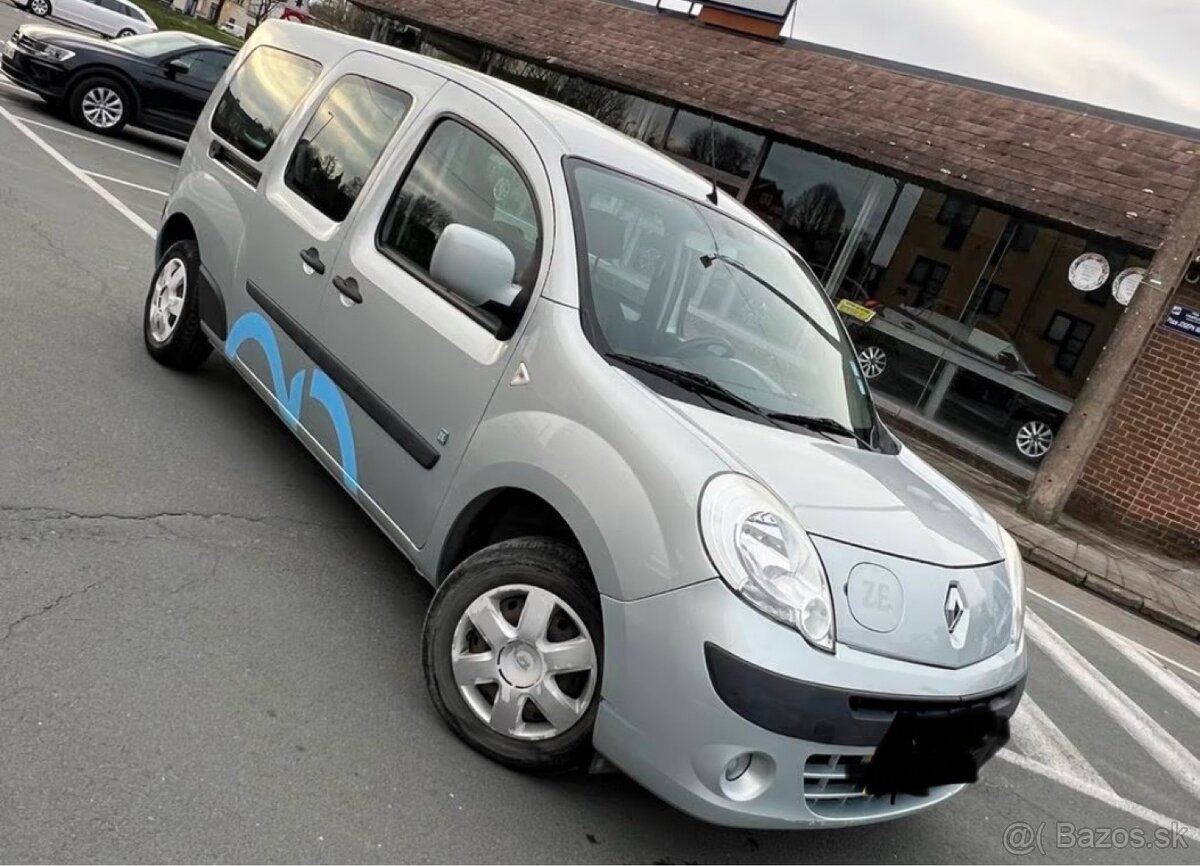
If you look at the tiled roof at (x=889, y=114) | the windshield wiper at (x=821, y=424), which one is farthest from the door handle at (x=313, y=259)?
the tiled roof at (x=889, y=114)

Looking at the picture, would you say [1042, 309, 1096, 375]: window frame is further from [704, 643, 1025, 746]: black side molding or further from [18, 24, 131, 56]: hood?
[18, 24, 131, 56]: hood

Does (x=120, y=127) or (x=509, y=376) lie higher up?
(x=509, y=376)

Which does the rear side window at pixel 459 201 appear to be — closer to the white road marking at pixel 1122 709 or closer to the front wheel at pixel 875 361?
the white road marking at pixel 1122 709

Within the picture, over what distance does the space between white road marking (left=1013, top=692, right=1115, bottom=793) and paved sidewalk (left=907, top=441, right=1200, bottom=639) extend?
427 cm

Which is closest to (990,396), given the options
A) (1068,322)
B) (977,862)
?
(1068,322)

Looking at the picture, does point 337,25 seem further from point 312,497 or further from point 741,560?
point 741,560

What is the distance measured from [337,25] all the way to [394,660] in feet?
81.7

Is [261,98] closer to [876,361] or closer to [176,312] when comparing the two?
[176,312]

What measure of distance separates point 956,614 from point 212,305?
369 centimetres

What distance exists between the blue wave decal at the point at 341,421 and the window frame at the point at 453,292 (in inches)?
21.6

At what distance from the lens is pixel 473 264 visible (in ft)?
10.0

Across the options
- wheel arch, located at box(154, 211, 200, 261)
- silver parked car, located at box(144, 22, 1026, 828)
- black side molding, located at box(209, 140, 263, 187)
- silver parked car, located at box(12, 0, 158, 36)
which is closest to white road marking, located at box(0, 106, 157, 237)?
wheel arch, located at box(154, 211, 200, 261)

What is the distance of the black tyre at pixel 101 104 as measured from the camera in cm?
1233

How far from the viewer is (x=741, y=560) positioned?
2477mm
